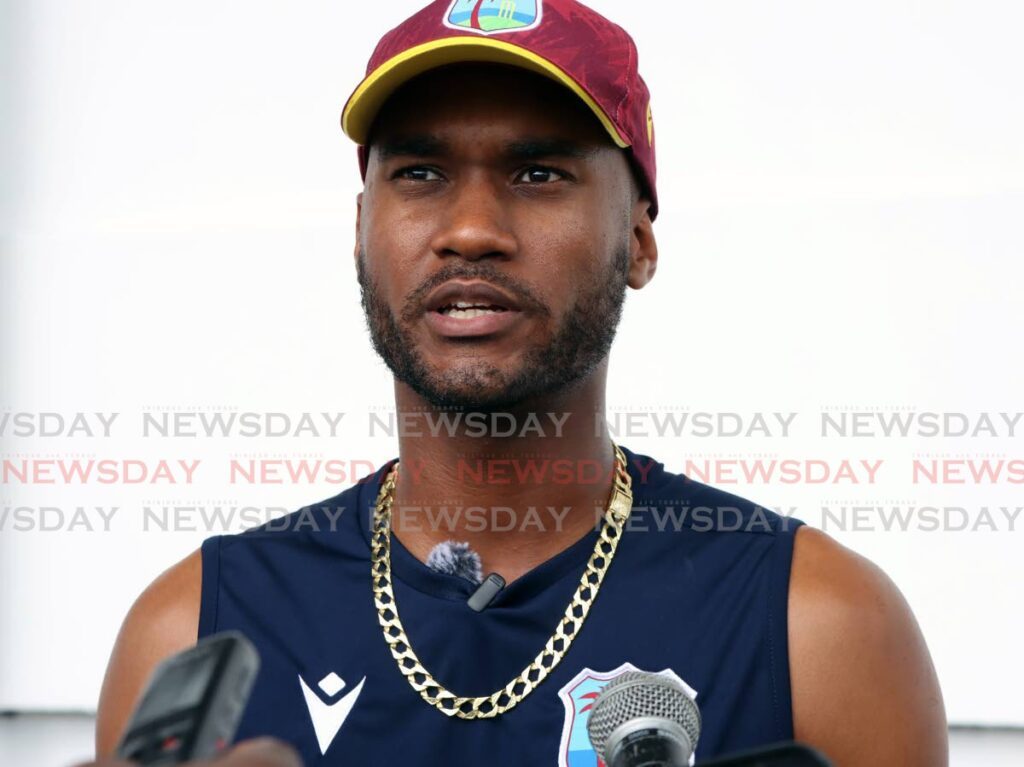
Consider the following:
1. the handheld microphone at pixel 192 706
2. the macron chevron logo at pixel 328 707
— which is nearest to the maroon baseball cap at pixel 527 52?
the macron chevron logo at pixel 328 707

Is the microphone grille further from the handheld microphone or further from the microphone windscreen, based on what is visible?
the microphone windscreen

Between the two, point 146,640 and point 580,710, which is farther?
point 146,640

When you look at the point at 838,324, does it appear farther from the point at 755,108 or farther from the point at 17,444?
the point at 17,444

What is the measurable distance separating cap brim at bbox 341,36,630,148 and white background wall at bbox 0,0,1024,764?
90 cm

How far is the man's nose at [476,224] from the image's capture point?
5.21ft

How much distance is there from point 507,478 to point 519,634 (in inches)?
8.4

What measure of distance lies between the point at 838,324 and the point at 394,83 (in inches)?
45.3

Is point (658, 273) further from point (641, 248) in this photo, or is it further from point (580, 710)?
point (580, 710)

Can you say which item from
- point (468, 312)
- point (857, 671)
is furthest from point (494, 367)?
point (857, 671)

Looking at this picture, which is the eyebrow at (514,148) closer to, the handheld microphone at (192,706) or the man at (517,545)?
the man at (517,545)

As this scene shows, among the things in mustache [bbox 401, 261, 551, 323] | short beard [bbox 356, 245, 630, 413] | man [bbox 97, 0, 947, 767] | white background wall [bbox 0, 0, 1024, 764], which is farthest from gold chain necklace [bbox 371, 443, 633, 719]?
white background wall [bbox 0, 0, 1024, 764]

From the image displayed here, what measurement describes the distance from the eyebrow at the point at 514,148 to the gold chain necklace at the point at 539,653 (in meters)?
0.42

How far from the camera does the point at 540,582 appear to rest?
1.65 m

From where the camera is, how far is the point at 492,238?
1.59 m
